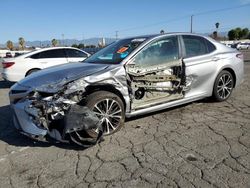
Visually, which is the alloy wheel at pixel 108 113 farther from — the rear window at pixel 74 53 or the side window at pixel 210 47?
the rear window at pixel 74 53

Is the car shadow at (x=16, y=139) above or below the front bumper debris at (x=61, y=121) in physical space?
below

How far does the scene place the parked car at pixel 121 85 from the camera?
4.09 meters

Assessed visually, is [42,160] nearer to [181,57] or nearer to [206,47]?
[181,57]

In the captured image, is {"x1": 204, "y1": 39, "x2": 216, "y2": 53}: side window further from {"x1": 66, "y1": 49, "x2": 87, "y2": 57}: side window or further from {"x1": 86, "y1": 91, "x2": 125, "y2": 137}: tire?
{"x1": 66, "y1": 49, "x2": 87, "y2": 57}: side window

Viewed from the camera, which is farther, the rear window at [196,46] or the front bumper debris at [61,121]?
the rear window at [196,46]

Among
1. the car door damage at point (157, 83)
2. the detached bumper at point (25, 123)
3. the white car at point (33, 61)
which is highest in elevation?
the white car at point (33, 61)

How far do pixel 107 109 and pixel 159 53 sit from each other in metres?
1.53

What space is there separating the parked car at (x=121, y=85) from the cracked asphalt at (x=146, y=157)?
278 mm

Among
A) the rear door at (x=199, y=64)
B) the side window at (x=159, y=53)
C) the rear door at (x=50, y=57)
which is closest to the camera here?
the side window at (x=159, y=53)

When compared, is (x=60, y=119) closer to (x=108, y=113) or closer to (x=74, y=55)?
(x=108, y=113)

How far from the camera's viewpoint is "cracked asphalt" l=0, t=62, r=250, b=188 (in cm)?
317

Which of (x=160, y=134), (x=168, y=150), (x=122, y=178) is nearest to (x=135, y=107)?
(x=160, y=134)

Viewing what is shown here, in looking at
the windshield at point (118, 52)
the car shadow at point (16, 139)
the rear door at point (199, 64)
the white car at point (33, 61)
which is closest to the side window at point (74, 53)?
the white car at point (33, 61)

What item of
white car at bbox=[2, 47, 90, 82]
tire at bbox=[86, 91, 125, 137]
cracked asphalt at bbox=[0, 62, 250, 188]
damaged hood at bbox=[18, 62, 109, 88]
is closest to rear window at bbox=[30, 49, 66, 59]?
white car at bbox=[2, 47, 90, 82]
